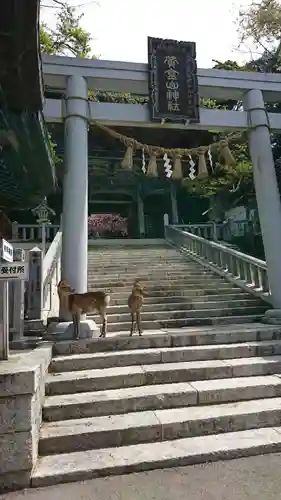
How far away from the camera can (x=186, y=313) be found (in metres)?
6.70

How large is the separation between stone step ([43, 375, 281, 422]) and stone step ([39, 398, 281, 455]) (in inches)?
3.0

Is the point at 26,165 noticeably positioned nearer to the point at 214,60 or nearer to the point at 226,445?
the point at 226,445

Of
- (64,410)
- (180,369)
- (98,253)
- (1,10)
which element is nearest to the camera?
(1,10)

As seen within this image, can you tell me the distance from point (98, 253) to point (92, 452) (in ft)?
31.3

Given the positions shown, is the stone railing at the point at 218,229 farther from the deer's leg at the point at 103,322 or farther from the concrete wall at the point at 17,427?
the concrete wall at the point at 17,427

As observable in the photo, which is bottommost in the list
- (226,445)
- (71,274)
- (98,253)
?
(226,445)

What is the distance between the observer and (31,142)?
3.78m

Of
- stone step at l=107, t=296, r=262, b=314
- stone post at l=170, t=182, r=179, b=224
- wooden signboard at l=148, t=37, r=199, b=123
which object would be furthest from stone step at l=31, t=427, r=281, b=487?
stone post at l=170, t=182, r=179, b=224

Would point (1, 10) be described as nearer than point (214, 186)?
Yes

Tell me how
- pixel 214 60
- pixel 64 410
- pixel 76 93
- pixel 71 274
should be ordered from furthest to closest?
pixel 214 60, pixel 76 93, pixel 71 274, pixel 64 410

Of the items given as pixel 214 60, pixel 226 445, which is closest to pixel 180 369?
pixel 226 445

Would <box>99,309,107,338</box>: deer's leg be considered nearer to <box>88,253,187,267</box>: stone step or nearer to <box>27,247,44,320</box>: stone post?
<box>27,247,44,320</box>: stone post

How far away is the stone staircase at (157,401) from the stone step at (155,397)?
0.01 meters

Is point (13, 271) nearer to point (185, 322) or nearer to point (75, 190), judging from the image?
point (75, 190)
